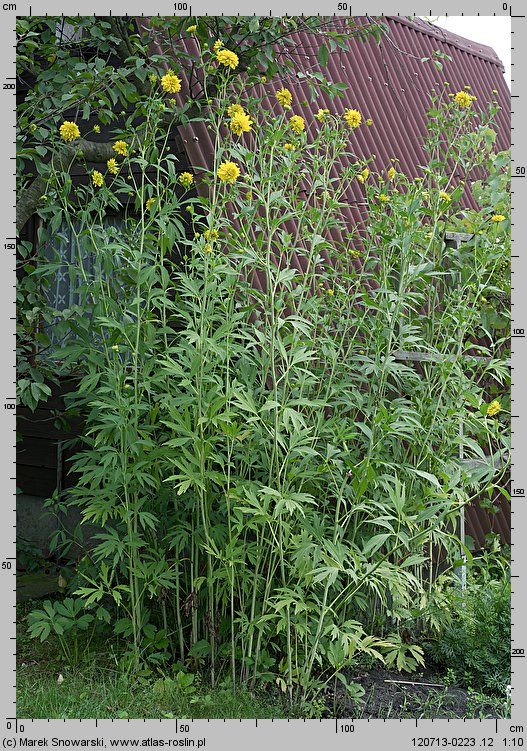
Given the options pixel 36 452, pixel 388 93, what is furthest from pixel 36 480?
pixel 388 93

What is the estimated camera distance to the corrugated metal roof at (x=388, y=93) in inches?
244

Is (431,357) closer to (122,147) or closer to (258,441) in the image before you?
(258,441)

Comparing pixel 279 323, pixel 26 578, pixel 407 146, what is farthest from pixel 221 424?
pixel 407 146

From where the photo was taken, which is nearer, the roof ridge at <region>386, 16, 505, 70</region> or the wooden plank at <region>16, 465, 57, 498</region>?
the wooden plank at <region>16, 465, 57, 498</region>

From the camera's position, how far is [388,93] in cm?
841

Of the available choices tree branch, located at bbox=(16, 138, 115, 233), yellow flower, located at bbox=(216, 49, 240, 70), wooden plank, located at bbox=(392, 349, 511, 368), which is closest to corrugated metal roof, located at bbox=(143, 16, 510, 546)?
tree branch, located at bbox=(16, 138, 115, 233)

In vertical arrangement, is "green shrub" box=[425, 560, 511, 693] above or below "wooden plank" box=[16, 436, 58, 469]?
below

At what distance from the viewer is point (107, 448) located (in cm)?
378

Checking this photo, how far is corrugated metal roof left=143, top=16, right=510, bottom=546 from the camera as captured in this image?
244 inches

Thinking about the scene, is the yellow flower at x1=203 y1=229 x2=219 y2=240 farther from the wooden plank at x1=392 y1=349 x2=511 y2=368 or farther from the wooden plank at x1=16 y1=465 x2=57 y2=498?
the wooden plank at x1=16 y1=465 x2=57 y2=498

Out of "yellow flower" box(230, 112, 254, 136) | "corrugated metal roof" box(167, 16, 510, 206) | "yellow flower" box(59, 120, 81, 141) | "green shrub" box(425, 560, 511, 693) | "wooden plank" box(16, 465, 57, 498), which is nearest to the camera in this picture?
"yellow flower" box(230, 112, 254, 136)

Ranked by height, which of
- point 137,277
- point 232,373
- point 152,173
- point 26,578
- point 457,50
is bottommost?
point 26,578

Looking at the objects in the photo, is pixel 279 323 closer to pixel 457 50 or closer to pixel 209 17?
pixel 209 17
